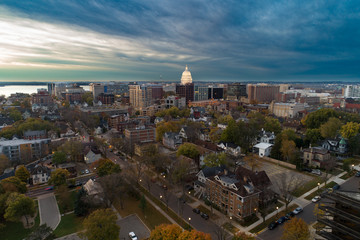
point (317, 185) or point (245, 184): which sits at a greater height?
point (245, 184)

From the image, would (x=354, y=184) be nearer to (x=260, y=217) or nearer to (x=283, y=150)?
(x=283, y=150)

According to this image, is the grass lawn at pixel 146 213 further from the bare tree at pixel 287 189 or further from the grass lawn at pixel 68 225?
the bare tree at pixel 287 189

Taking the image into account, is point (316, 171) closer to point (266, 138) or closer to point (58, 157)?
point (266, 138)

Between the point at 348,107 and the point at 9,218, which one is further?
the point at 348,107

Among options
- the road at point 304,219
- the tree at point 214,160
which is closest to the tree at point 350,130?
the road at point 304,219

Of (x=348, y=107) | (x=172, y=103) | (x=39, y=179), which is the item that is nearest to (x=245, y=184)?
(x=39, y=179)

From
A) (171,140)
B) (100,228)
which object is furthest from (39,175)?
(171,140)
